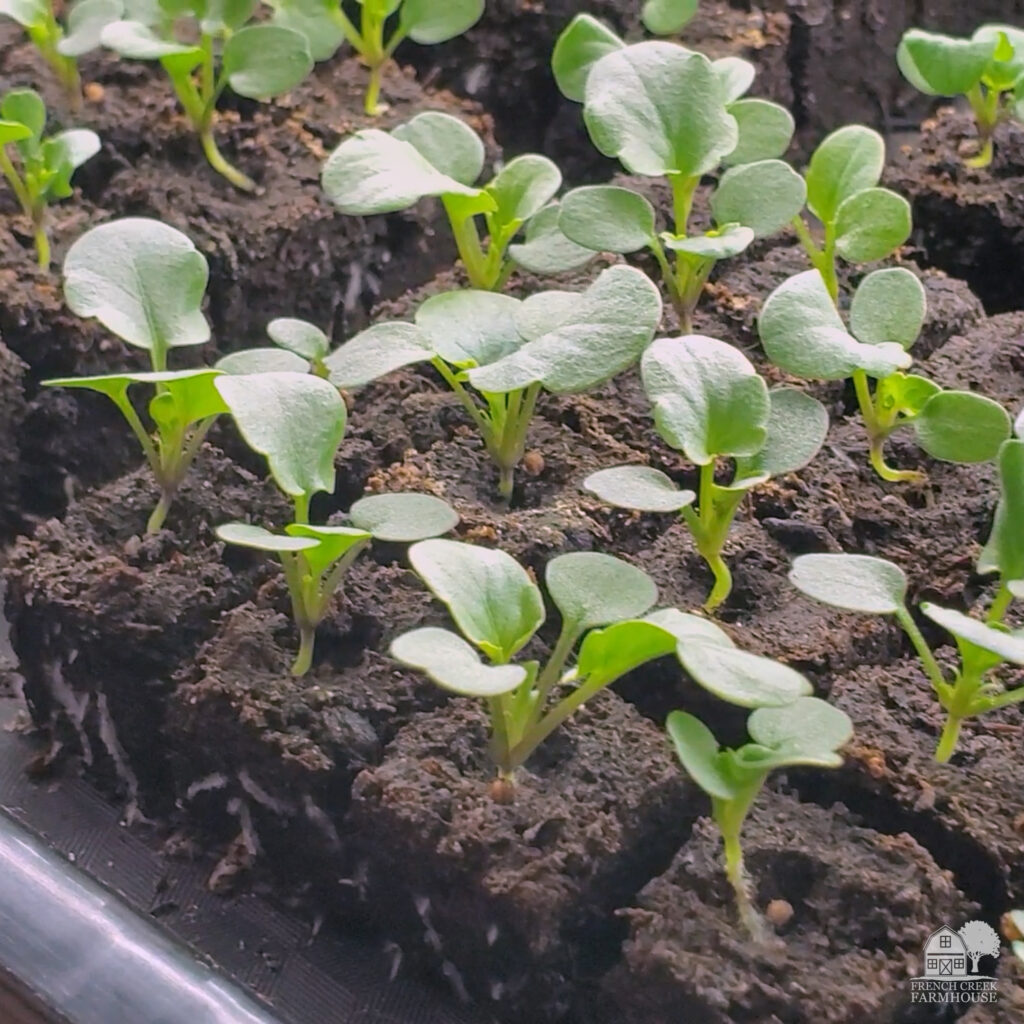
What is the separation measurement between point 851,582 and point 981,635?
10cm

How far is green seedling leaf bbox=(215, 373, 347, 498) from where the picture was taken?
77cm

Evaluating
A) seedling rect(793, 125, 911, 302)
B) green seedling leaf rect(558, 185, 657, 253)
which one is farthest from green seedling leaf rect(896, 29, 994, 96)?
green seedling leaf rect(558, 185, 657, 253)

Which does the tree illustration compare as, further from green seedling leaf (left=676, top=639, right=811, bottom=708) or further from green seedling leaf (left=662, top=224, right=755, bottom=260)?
green seedling leaf (left=662, top=224, right=755, bottom=260)

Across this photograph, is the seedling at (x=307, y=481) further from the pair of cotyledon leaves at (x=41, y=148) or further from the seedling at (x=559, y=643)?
the pair of cotyledon leaves at (x=41, y=148)

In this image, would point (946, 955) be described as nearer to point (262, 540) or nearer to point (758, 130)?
point (262, 540)

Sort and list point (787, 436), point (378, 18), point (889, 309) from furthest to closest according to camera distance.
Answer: point (378, 18), point (889, 309), point (787, 436)

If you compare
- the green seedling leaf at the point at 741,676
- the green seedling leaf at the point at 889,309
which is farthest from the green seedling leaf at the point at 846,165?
the green seedling leaf at the point at 741,676

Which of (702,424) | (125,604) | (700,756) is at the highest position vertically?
(702,424)

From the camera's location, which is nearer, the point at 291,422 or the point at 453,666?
the point at 453,666

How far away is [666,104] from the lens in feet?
3.18

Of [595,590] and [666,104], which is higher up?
[666,104]

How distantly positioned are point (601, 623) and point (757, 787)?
0.41 ft

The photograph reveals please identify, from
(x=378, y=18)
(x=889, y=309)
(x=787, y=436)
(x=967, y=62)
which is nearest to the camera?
(x=787, y=436)

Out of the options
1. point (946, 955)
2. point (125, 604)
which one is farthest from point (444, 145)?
point (946, 955)
